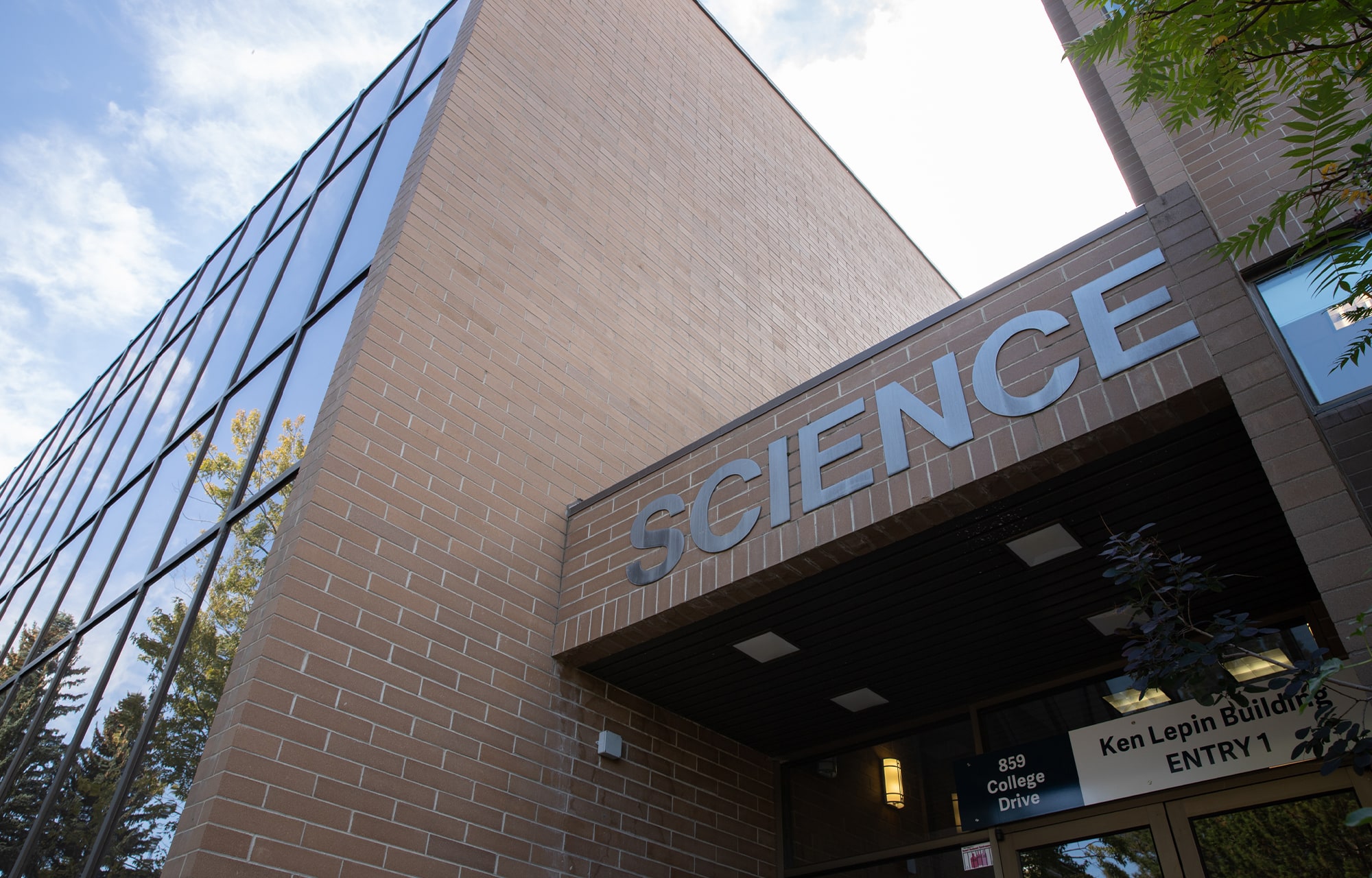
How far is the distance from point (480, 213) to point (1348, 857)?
23.7ft

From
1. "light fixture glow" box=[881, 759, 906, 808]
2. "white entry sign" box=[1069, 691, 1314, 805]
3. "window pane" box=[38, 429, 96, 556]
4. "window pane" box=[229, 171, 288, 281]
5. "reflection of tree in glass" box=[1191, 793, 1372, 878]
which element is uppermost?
"window pane" box=[229, 171, 288, 281]

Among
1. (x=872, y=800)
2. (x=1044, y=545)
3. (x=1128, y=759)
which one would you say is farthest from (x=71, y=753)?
(x=1128, y=759)

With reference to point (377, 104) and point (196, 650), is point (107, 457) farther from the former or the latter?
point (196, 650)

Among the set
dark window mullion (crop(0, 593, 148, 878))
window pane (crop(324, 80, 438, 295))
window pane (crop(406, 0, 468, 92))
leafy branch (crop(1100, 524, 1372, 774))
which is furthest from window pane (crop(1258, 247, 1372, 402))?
dark window mullion (crop(0, 593, 148, 878))

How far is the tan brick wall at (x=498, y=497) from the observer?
5.21 metres

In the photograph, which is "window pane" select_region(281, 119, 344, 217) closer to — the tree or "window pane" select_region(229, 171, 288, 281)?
"window pane" select_region(229, 171, 288, 281)

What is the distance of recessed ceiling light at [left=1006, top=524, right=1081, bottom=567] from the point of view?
17.0 ft

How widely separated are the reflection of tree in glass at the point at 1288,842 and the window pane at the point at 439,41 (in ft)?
30.0

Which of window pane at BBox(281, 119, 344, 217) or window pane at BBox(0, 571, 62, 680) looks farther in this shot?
window pane at BBox(281, 119, 344, 217)

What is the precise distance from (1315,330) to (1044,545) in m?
1.72

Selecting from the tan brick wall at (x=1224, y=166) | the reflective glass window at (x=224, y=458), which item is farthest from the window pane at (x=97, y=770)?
the tan brick wall at (x=1224, y=166)

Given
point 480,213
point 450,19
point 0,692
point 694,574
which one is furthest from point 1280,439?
point 0,692

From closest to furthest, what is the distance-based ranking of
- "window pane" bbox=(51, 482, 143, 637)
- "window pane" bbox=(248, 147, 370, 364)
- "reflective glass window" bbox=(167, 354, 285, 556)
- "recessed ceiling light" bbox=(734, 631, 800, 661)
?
"recessed ceiling light" bbox=(734, 631, 800, 661)
"reflective glass window" bbox=(167, 354, 285, 556)
"window pane" bbox=(248, 147, 370, 364)
"window pane" bbox=(51, 482, 143, 637)

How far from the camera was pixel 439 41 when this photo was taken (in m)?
10.3
